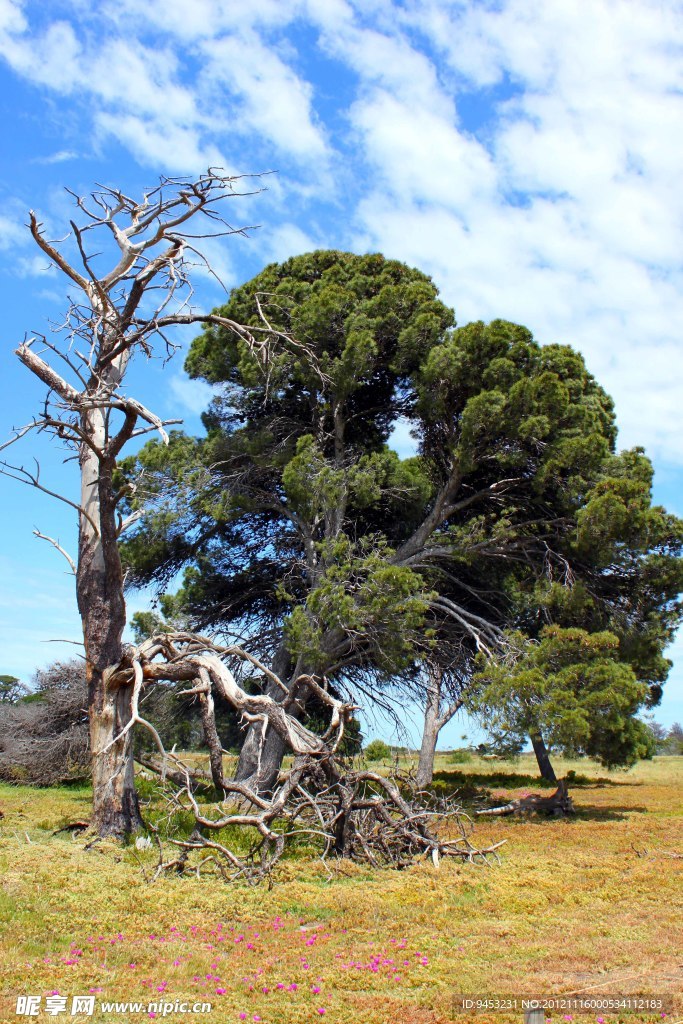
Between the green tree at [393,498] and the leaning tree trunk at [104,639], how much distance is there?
10.7ft

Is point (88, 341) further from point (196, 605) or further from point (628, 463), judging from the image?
point (628, 463)

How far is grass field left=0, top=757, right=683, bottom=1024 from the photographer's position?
4594 mm

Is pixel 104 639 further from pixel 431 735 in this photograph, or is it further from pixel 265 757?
pixel 431 735

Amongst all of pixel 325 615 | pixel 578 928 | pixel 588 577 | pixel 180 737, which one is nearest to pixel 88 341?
pixel 325 615

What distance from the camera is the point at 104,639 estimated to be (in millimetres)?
9938

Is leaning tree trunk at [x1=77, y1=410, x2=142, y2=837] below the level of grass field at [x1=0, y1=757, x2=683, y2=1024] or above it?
above

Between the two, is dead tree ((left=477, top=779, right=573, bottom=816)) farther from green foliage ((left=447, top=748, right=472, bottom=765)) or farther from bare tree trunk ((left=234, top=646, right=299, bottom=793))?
green foliage ((left=447, top=748, right=472, bottom=765))

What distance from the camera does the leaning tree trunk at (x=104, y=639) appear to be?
368 inches

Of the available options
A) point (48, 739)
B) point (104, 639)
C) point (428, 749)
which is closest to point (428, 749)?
point (428, 749)

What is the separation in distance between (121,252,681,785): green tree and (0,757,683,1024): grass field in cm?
494

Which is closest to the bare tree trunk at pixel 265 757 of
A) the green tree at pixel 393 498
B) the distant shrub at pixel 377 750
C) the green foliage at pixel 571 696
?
the green tree at pixel 393 498

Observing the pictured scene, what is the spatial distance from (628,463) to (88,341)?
9841 millimetres

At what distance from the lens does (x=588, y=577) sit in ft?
48.3

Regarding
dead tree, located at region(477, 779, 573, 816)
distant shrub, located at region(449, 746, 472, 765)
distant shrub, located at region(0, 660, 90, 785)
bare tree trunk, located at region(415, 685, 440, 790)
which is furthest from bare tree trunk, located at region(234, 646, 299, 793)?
distant shrub, located at region(449, 746, 472, 765)
